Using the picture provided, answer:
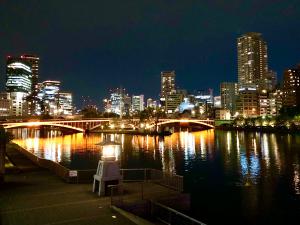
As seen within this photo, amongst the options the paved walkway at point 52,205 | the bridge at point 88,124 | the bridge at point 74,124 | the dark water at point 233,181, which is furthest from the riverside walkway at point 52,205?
the bridge at point 74,124

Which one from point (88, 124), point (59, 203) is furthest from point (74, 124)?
point (59, 203)

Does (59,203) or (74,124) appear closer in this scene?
(59,203)

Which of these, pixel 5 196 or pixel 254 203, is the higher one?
pixel 5 196

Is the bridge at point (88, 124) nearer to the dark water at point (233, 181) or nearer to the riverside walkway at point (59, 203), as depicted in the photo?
the dark water at point (233, 181)

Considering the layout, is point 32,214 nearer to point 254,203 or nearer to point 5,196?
point 5,196

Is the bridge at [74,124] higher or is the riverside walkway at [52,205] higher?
the bridge at [74,124]

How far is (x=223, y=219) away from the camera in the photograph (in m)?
25.1

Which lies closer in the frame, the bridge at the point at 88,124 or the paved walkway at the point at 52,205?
the paved walkway at the point at 52,205

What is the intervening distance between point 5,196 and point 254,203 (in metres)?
20.4

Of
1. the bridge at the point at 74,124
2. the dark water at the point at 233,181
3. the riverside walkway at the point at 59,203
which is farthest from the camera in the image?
the bridge at the point at 74,124

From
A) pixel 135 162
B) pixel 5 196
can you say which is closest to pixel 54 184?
pixel 5 196

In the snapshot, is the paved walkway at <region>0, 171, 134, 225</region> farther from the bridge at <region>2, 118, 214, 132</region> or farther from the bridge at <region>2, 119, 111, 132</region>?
the bridge at <region>2, 119, 111, 132</region>

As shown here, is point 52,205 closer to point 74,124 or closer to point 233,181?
point 233,181

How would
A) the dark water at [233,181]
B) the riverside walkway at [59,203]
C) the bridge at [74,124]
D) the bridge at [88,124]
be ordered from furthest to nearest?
the bridge at [74,124], the bridge at [88,124], the dark water at [233,181], the riverside walkway at [59,203]
